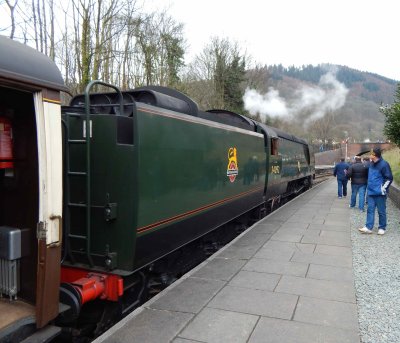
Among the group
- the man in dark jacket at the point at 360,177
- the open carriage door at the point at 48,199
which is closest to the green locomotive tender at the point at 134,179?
the open carriage door at the point at 48,199

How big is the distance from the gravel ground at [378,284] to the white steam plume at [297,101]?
21.4m

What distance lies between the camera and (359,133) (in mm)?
83812

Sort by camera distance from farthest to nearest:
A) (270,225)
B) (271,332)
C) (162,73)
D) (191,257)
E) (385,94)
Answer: (385,94) < (162,73) < (270,225) < (191,257) < (271,332)

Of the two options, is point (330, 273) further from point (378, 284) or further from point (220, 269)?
point (220, 269)

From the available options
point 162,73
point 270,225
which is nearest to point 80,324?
point 270,225

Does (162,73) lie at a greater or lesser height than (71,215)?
greater

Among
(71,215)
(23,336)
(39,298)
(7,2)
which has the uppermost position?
(7,2)

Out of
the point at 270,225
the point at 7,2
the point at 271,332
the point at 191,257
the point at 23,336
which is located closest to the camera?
the point at 23,336

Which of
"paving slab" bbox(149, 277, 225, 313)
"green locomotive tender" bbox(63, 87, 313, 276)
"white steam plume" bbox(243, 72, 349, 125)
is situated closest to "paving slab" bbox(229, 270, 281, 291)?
"paving slab" bbox(149, 277, 225, 313)

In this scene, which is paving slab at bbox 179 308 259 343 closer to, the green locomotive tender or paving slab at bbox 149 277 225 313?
paving slab at bbox 149 277 225 313

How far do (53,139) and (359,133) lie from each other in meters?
88.8

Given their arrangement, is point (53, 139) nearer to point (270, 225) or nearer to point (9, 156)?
point (9, 156)

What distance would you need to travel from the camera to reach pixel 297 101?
125 ft

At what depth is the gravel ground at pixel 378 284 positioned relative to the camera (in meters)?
3.62
